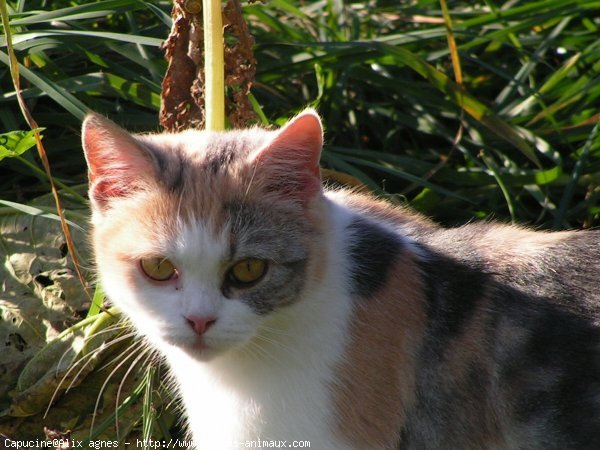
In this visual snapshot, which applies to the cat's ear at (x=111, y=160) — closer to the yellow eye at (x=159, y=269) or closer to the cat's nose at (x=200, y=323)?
the yellow eye at (x=159, y=269)

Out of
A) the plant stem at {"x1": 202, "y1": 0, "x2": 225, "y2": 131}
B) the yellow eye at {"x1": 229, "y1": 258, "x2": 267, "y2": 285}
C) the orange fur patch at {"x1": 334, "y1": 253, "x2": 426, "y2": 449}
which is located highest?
the plant stem at {"x1": 202, "y1": 0, "x2": 225, "y2": 131}

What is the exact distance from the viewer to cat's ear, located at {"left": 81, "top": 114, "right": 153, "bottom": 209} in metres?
2.10

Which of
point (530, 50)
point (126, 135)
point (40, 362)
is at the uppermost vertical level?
point (126, 135)

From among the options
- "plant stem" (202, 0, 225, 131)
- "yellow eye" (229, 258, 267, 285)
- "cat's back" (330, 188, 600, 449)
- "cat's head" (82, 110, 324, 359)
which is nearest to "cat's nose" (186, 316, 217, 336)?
"cat's head" (82, 110, 324, 359)

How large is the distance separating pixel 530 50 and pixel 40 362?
93.6 inches

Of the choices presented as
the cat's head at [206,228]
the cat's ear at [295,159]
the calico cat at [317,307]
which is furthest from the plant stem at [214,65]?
the cat's ear at [295,159]

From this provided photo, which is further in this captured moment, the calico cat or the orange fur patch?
the orange fur patch

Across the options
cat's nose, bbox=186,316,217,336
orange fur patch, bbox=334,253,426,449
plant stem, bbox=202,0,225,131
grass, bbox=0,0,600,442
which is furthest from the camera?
grass, bbox=0,0,600,442

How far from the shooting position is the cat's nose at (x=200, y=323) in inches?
79.9

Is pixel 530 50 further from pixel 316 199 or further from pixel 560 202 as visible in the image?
pixel 316 199

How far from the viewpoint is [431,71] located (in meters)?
3.30

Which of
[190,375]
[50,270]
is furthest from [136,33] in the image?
[190,375]

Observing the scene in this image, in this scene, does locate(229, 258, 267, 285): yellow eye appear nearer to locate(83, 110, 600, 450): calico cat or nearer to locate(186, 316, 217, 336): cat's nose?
locate(83, 110, 600, 450): calico cat

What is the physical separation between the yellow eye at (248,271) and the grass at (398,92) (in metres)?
0.98
